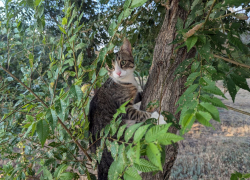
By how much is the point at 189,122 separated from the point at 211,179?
98.0 inches

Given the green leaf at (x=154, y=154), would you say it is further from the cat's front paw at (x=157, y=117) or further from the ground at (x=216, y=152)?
the ground at (x=216, y=152)

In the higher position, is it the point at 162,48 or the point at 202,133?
the point at 162,48

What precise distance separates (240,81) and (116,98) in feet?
3.45

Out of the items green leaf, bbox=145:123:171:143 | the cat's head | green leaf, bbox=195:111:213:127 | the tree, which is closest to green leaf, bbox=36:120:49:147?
the tree

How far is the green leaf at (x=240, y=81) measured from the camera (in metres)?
0.72

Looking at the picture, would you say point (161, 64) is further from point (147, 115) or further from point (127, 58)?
point (127, 58)

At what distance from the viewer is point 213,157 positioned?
283 cm

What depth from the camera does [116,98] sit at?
1.60 meters

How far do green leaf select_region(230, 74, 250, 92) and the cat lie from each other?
598 mm

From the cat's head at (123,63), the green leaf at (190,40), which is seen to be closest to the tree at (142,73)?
the green leaf at (190,40)

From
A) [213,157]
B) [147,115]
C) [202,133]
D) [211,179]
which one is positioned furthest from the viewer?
[202,133]

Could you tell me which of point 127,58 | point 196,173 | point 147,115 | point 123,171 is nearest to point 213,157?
point 196,173

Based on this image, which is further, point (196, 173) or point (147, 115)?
point (196, 173)

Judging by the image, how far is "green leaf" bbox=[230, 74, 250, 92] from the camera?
0.72m
